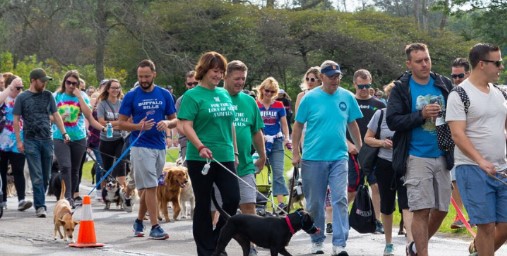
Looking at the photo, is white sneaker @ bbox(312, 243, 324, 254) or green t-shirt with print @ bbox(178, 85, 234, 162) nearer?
green t-shirt with print @ bbox(178, 85, 234, 162)

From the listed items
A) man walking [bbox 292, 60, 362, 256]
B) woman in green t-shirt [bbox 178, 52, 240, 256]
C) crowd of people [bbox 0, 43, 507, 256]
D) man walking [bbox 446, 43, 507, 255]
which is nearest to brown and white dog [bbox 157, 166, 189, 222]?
crowd of people [bbox 0, 43, 507, 256]

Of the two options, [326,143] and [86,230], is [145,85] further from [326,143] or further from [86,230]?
[326,143]

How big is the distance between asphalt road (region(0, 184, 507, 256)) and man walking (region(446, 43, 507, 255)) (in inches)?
118

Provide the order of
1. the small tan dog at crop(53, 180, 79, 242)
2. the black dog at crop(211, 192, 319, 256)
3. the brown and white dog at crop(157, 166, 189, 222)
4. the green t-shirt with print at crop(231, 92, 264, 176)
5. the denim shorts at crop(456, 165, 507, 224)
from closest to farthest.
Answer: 1. the denim shorts at crop(456, 165, 507, 224)
2. the black dog at crop(211, 192, 319, 256)
3. the green t-shirt with print at crop(231, 92, 264, 176)
4. the small tan dog at crop(53, 180, 79, 242)
5. the brown and white dog at crop(157, 166, 189, 222)

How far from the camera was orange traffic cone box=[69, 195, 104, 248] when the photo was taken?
11.8 meters

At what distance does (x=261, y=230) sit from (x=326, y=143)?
180 centimetres

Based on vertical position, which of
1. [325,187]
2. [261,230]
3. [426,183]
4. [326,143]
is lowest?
[261,230]

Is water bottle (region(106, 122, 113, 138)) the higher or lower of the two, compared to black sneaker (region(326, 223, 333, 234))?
higher

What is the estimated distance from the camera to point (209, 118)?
9.70 meters

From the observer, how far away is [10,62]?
155 ft

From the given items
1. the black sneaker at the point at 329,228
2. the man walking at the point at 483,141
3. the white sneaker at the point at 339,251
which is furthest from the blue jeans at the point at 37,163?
the man walking at the point at 483,141

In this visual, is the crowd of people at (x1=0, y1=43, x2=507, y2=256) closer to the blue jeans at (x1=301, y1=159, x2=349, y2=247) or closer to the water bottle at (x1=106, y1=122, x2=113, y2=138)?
the blue jeans at (x1=301, y1=159, x2=349, y2=247)

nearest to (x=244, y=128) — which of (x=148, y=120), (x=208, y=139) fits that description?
(x=208, y=139)

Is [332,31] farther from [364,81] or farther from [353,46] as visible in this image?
[364,81]
